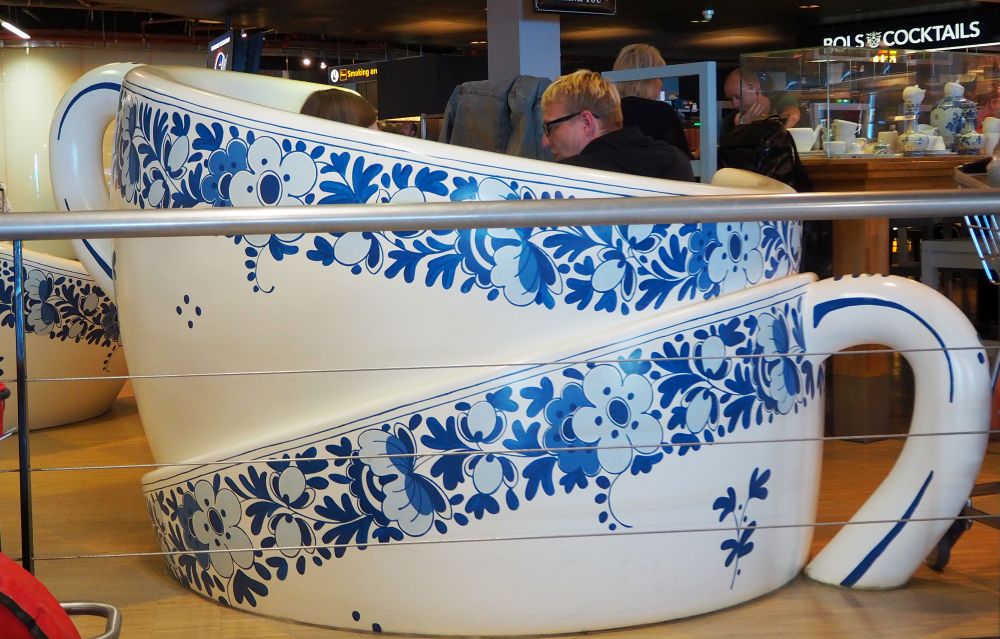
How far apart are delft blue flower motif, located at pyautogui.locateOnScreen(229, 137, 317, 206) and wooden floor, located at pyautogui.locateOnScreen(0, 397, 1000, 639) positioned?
0.80m

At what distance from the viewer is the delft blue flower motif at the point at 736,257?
210 cm

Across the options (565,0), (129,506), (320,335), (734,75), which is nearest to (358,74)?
(565,0)

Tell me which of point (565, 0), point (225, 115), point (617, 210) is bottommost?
point (617, 210)

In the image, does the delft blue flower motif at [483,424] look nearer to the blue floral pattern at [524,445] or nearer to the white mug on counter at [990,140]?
the blue floral pattern at [524,445]

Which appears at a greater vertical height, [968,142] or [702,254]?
[968,142]

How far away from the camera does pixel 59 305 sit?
14.2 feet

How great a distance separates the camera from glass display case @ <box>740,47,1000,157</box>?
4492 millimetres

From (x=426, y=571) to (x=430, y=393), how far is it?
0.32m

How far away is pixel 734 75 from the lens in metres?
4.58

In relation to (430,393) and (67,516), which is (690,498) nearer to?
(430,393)

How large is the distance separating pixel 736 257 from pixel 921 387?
18.8 inches

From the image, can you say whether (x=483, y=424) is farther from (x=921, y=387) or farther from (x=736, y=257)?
(x=921, y=387)

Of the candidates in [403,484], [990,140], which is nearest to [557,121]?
[403,484]

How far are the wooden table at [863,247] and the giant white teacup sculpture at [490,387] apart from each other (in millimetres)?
1656
